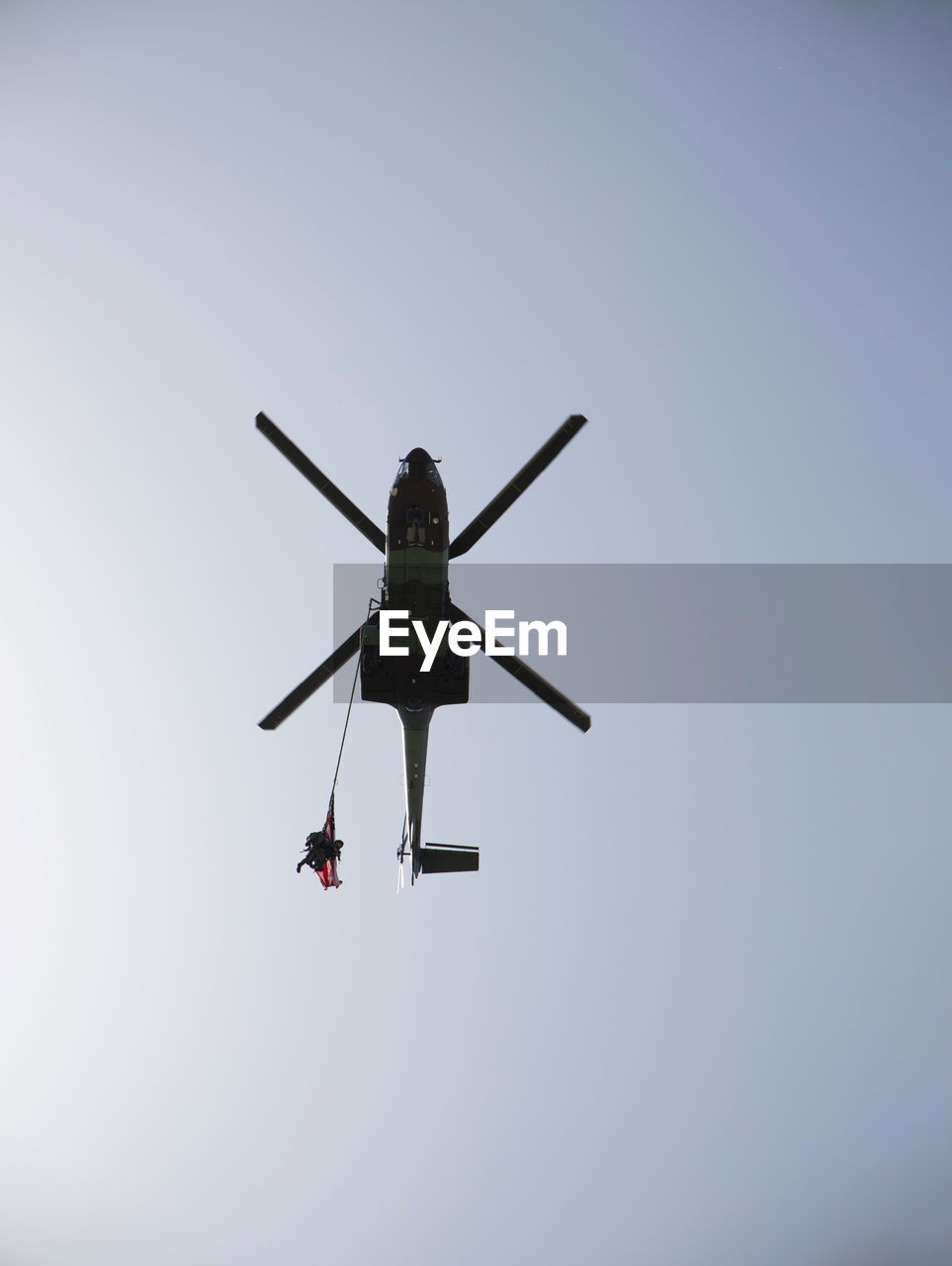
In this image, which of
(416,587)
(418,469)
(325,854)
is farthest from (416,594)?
(325,854)

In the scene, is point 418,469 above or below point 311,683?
above

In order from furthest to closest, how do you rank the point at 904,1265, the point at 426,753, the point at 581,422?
the point at 904,1265, the point at 426,753, the point at 581,422

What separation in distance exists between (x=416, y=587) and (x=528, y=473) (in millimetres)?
3851

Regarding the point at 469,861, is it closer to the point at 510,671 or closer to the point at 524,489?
the point at 510,671

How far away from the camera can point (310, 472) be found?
75.9 feet

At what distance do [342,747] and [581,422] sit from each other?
32.2 feet

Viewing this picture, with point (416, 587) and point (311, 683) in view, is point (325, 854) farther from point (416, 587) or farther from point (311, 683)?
point (416, 587)

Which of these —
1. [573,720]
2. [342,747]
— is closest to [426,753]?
[342,747]

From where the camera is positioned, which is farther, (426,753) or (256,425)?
(426,753)

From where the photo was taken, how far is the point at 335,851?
23.3 m

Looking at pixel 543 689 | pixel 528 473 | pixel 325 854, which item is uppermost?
pixel 528 473

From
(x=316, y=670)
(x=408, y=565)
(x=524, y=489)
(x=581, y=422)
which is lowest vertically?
(x=316, y=670)

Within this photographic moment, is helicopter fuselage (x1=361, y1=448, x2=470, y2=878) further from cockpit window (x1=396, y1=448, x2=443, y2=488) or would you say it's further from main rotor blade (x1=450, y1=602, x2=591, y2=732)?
main rotor blade (x1=450, y1=602, x2=591, y2=732)

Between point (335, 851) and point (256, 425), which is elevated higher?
point (256, 425)
